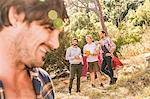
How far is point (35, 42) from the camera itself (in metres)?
0.65

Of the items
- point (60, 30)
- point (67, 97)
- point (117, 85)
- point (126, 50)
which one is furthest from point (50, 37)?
point (126, 50)

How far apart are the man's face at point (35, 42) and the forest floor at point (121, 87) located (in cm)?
598

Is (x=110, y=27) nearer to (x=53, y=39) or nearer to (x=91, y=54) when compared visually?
(x=91, y=54)

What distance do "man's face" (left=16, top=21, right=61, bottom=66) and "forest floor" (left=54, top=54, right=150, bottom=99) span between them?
236 inches

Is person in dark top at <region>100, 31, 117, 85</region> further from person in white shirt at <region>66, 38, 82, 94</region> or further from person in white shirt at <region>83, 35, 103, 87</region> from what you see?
person in white shirt at <region>66, 38, 82, 94</region>

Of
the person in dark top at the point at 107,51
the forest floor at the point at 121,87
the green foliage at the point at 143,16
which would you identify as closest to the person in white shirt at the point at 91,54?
the person in dark top at the point at 107,51

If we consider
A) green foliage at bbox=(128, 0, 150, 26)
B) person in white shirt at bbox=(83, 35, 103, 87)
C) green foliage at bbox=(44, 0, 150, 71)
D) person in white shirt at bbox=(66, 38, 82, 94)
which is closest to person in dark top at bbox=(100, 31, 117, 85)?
person in white shirt at bbox=(83, 35, 103, 87)

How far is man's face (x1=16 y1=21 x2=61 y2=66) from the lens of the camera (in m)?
0.65

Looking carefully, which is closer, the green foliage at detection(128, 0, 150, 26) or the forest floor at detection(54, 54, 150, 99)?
the forest floor at detection(54, 54, 150, 99)

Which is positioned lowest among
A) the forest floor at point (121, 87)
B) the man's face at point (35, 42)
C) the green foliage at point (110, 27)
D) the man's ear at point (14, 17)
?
the forest floor at point (121, 87)

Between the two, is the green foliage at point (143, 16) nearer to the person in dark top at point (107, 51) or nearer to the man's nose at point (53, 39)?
the person in dark top at point (107, 51)

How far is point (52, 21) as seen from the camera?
26.0 inches

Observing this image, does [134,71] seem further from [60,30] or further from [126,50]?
[60,30]

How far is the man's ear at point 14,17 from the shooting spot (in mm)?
640
